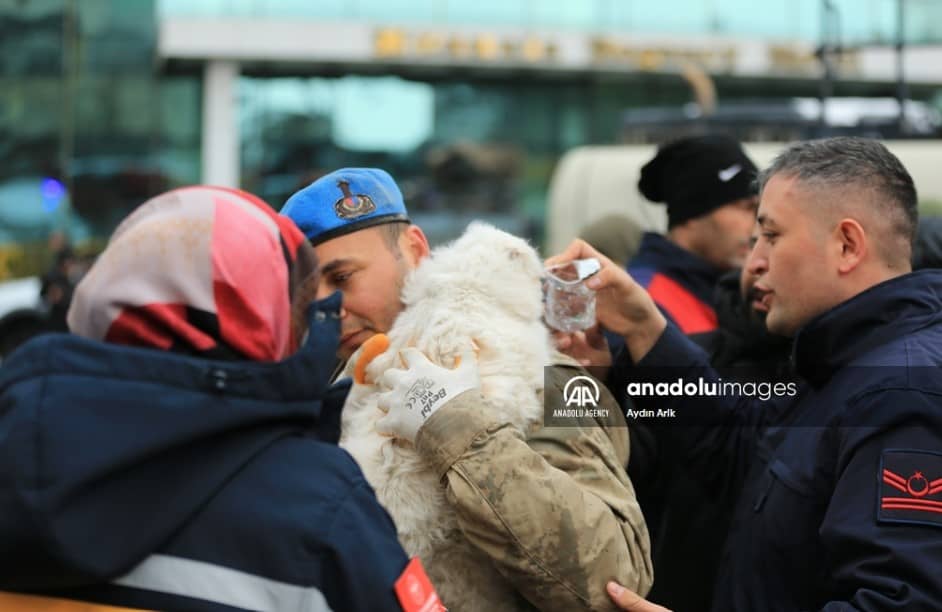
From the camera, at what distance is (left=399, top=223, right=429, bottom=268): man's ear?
8.23 ft

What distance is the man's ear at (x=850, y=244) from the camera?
2.18 metres

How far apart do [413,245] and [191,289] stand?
3.60ft

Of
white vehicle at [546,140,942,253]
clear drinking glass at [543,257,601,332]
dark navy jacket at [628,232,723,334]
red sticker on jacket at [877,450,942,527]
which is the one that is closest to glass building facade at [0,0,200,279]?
white vehicle at [546,140,942,253]

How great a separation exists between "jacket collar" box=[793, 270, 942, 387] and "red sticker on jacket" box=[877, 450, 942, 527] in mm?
318

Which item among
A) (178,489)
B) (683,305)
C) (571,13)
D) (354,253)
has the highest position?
(571,13)

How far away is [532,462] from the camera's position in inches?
72.7

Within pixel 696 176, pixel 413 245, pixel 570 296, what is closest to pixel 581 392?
pixel 570 296

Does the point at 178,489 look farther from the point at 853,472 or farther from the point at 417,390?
the point at 853,472

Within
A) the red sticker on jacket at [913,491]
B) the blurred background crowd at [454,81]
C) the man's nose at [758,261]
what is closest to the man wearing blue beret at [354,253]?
the man's nose at [758,261]

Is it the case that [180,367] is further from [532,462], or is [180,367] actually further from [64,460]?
[532,462]

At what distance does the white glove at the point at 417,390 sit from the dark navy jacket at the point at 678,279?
5.64 feet

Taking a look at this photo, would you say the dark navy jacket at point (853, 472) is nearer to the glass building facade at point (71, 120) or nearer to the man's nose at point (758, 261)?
the man's nose at point (758, 261)

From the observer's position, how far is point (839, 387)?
211cm

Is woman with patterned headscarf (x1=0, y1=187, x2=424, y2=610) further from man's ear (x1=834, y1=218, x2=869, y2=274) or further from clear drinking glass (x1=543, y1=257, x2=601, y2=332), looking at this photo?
man's ear (x1=834, y1=218, x2=869, y2=274)
